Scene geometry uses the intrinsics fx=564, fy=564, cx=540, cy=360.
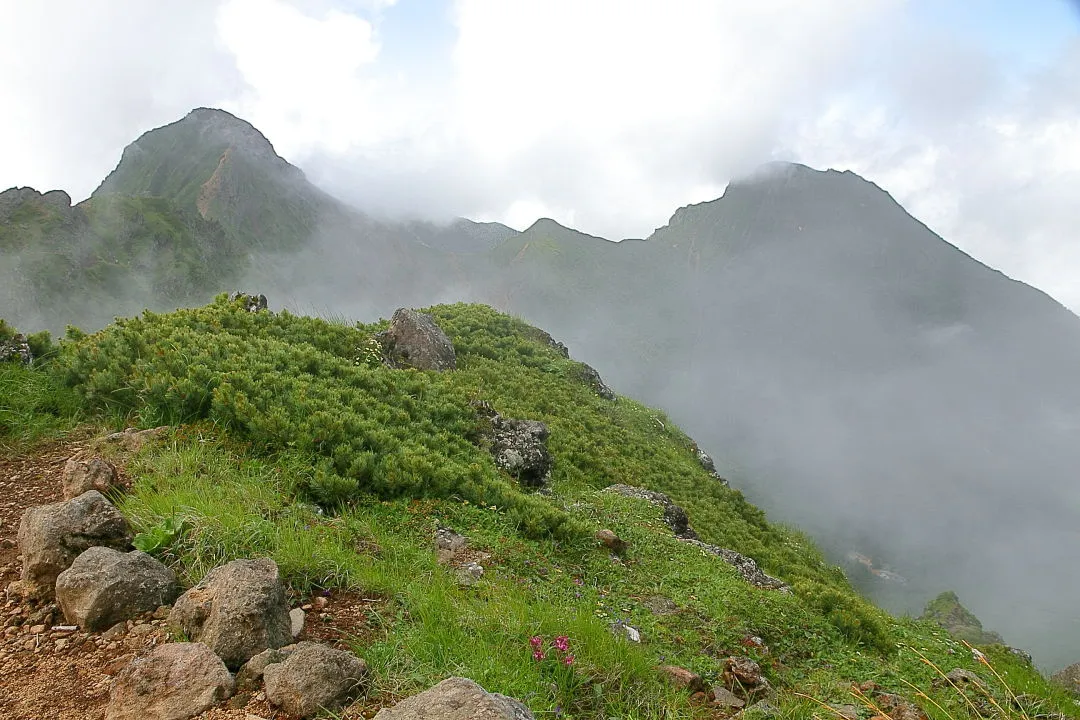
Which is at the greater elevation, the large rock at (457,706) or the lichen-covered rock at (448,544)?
the lichen-covered rock at (448,544)

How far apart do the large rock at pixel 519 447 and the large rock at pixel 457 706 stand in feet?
23.7

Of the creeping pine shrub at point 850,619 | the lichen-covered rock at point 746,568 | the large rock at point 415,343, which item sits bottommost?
the creeping pine shrub at point 850,619

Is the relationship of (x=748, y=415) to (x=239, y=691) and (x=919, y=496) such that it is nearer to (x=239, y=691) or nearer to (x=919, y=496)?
(x=919, y=496)

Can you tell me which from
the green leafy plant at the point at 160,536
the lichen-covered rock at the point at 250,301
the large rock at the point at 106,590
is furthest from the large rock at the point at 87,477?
the lichen-covered rock at the point at 250,301

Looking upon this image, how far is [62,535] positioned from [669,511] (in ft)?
31.1

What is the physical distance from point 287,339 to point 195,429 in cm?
523

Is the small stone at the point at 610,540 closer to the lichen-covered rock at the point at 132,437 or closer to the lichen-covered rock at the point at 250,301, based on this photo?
the lichen-covered rock at the point at 132,437

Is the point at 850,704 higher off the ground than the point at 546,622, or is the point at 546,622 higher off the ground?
the point at 850,704

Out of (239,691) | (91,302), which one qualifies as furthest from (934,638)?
(91,302)

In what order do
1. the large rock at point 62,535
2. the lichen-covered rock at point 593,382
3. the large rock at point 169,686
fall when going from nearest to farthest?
the large rock at point 169,686, the large rock at point 62,535, the lichen-covered rock at point 593,382

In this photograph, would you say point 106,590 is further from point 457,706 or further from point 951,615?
point 951,615

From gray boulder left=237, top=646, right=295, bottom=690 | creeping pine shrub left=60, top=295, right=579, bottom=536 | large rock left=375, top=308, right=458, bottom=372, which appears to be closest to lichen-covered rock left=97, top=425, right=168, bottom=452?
creeping pine shrub left=60, top=295, right=579, bottom=536

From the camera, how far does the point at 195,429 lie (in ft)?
23.5

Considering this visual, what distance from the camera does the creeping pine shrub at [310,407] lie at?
7.38 m
